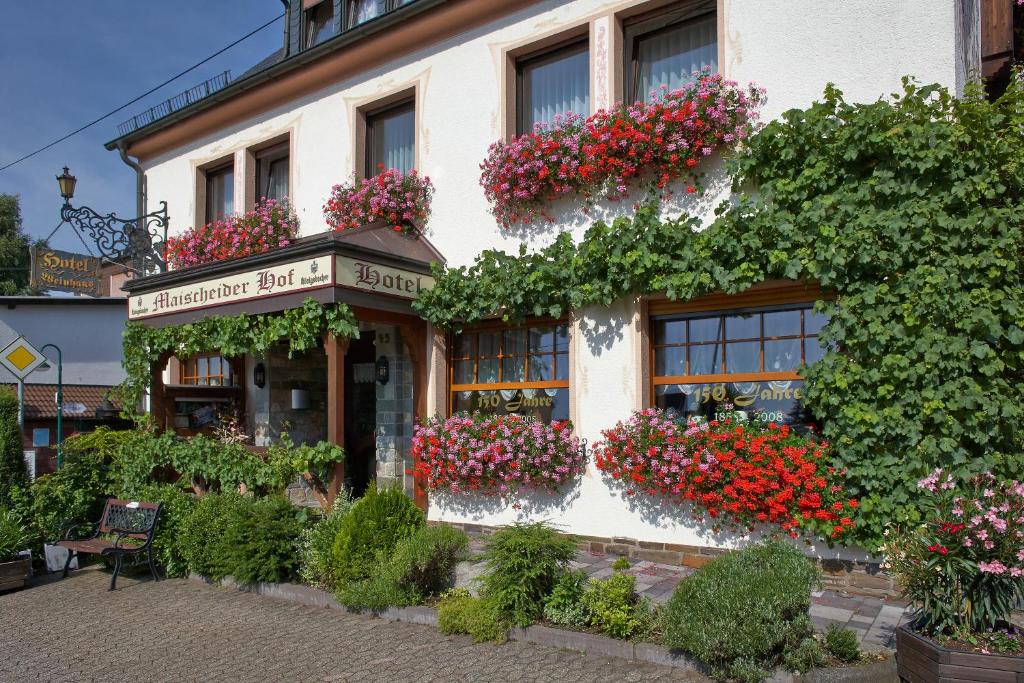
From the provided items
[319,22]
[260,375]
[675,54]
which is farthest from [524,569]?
[319,22]

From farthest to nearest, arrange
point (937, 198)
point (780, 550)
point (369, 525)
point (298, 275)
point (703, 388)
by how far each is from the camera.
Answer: point (298, 275)
point (703, 388)
point (369, 525)
point (937, 198)
point (780, 550)

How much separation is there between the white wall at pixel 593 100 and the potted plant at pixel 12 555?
13.3 feet

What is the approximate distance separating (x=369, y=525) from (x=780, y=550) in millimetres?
3194

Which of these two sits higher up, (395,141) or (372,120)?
(372,120)

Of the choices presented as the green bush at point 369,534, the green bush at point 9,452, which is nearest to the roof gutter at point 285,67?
the green bush at point 9,452

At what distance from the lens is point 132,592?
7035 millimetres

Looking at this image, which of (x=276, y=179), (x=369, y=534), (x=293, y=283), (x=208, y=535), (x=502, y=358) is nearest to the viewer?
(x=369, y=534)

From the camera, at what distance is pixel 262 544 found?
259 inches

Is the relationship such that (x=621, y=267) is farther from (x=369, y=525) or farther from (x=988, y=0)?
(x=988, y=0)

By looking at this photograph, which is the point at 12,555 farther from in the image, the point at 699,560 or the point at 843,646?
the point at 843,646

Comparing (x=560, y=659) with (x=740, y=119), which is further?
(x=740, y=119)

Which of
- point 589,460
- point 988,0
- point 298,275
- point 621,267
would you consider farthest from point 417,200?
point 988,0

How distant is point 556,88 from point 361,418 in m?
5.05

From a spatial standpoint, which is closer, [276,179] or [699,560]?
[699,560]
